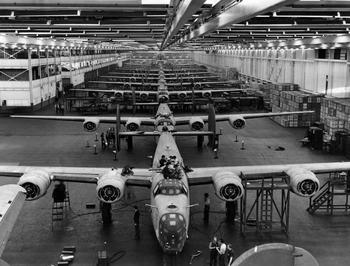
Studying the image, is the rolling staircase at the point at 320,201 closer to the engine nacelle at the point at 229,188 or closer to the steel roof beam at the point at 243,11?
the engine nacelle at the point at 229,188

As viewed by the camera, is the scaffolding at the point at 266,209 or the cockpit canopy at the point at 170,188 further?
the scaffolding at the point at 266,209

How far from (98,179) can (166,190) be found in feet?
13.5

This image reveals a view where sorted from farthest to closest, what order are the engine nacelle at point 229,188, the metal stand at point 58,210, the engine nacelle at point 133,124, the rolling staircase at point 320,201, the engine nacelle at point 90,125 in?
1. the engine nacelle at point 133,124
2. the engine nacelle at point 90,125
3. the rolling staircase at point 320,201
4. the metal stand at point 58,210
5. the engine nacelle at point 229,188

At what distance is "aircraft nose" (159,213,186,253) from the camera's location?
1636 centimetres

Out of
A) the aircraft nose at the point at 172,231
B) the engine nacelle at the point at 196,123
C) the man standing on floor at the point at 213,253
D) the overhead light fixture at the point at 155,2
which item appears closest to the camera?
the overhead light fixture at the point at 155,2

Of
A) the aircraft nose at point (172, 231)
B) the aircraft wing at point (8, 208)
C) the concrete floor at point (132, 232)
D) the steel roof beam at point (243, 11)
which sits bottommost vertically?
the concrete floor at point (132, 232)

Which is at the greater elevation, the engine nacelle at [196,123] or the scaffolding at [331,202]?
the engine nacelle at [196,123]

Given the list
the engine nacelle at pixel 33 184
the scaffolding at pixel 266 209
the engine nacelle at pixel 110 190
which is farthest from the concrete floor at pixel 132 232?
the engine nacelle at pixel 33 184

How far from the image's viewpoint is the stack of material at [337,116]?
39562 mm

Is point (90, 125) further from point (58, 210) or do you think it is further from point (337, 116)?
point (337, 116)

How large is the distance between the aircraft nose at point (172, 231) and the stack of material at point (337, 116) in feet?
89.1

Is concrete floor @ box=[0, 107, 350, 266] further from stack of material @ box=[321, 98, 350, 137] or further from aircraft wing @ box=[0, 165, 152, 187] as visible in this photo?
stack of material @ box=[321, 98, 350, 137]

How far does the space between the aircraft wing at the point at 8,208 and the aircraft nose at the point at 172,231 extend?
9.63 metres

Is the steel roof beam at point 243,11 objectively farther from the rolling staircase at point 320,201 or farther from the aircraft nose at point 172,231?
the rolling staircase at point 320,201
